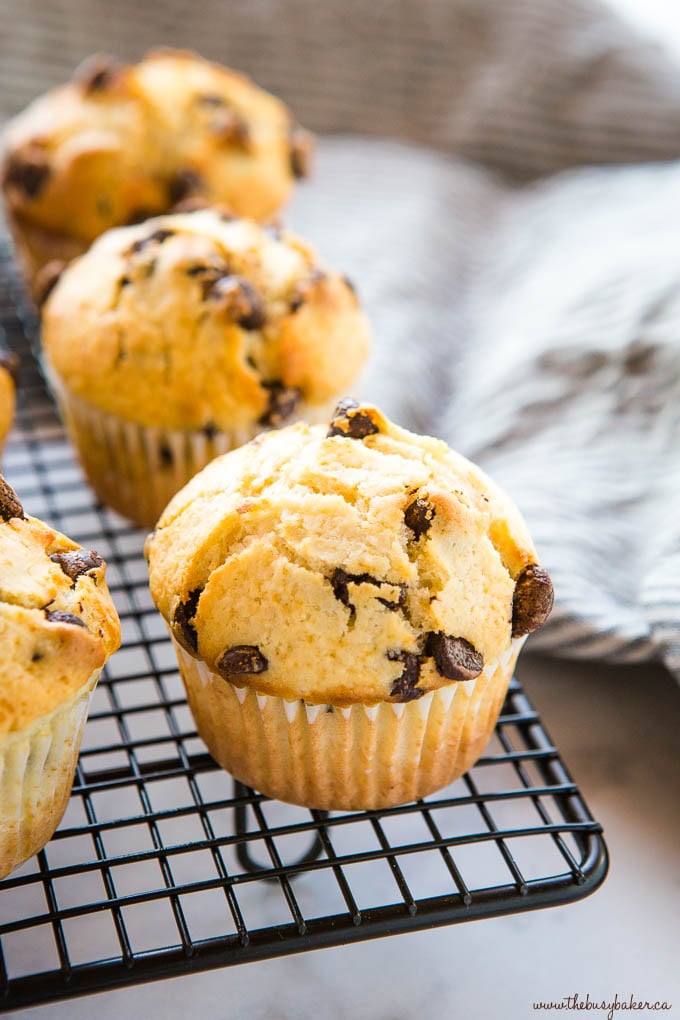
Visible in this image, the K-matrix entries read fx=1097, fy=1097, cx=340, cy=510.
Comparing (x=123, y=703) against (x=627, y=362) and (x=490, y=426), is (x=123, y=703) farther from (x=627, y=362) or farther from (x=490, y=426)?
(x=627, y=362)

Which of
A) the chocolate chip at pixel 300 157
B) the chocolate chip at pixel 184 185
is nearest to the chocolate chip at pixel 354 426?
the chocolate chip at pixel 184 185

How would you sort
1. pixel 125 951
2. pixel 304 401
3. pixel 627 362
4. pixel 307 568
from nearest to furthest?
pixel 125 951 → pixel 307 568 → pixel 304 401 → pixel 627 362

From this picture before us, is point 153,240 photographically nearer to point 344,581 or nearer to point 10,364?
point 10,364

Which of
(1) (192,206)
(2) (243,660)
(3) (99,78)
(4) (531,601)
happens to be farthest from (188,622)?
(3) (99,78)

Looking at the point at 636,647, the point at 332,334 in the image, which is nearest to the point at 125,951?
the point at 636,647

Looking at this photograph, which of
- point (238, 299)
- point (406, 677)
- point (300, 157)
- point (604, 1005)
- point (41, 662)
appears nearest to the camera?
point (41, 662)
